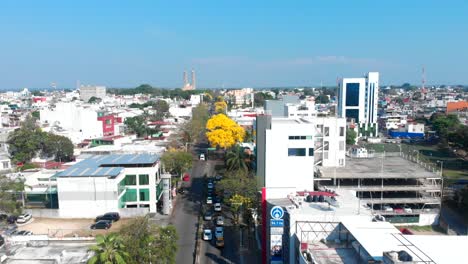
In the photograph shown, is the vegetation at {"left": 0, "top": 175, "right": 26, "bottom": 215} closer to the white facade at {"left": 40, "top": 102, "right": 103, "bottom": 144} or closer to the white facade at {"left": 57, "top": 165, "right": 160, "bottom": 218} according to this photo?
the white facade at {"left": 57, "top": 165, "right": 160, "bottom": 218}

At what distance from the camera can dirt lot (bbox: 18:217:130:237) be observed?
83.2 feet

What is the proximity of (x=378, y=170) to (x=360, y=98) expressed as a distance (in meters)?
50.1

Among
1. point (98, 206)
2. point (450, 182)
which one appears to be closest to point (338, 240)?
point (98, 206)

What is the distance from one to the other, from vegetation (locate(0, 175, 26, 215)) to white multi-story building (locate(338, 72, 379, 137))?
62106 millimetres

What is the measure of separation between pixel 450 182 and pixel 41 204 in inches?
1439

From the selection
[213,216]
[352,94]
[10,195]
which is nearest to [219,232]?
[213,216]

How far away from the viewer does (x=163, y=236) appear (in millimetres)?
17625

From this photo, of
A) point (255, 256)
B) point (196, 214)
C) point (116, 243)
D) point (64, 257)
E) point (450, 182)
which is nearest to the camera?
point (116, 243)

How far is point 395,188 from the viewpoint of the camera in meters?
28.3

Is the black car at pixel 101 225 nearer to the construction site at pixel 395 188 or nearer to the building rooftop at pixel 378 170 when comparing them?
the construction site at pixel 395 188

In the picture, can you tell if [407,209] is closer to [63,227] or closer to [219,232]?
[219,232]

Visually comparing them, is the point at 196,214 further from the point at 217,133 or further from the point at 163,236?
the point at 217,133

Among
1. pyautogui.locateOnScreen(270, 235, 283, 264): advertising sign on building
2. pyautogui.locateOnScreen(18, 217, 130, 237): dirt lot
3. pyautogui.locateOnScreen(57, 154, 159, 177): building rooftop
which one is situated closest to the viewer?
pyautogui.locateOnScreen(270, 235, 283, 264): advertising sign on building

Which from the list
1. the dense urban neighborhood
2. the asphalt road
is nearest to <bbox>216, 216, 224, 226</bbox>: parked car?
the dense urban neighborhood
